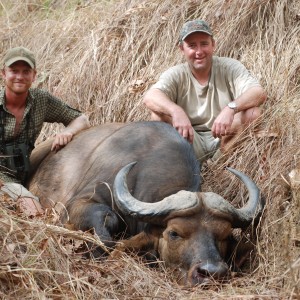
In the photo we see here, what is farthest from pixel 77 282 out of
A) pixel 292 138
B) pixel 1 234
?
pixel 292 138

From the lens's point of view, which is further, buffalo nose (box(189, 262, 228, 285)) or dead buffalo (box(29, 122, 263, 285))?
dead buffalo (box(29, 122, 263, 285))

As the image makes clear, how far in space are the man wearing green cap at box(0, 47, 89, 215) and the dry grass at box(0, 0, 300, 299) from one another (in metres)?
1.42

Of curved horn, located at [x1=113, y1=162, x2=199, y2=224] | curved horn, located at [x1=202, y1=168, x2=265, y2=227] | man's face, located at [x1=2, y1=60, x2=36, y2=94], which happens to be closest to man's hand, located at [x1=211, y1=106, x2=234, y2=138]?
curved horn, located at [x1=202, y1=168, x2=265, y2=227]

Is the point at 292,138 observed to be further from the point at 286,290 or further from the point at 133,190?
the point at 286,290

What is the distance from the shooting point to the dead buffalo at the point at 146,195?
4.84m

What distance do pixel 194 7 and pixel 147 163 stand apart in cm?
353

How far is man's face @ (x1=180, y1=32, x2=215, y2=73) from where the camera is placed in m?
7.05

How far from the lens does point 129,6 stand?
9453mm

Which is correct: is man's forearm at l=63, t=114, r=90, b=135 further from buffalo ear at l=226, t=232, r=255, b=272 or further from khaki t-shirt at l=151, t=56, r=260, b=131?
buffalo ear at l=226, t=232, r=255, b=272

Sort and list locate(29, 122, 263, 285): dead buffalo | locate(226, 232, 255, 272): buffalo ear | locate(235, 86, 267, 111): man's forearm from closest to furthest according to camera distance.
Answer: locate(29, 122, 263, 285): dead buffalo < locate(226, 232, 255, 272): buffalo ear < locate(235, 86, 267, 111): man's forearm

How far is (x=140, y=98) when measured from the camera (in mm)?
8094

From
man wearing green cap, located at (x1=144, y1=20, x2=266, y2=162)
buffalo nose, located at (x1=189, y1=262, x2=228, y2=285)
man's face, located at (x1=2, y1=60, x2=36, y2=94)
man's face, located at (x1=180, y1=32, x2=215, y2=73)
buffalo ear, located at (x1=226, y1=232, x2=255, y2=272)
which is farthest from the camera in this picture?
man's face, located at (x1=180, y1=32, x2=215, y2=73)

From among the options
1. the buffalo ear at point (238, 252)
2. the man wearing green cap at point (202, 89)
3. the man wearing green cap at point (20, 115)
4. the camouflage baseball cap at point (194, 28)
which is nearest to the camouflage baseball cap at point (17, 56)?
Answer: the man wearing green cap at point (20, 115)

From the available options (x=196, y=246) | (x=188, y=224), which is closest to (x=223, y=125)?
(x=188, y=224)
